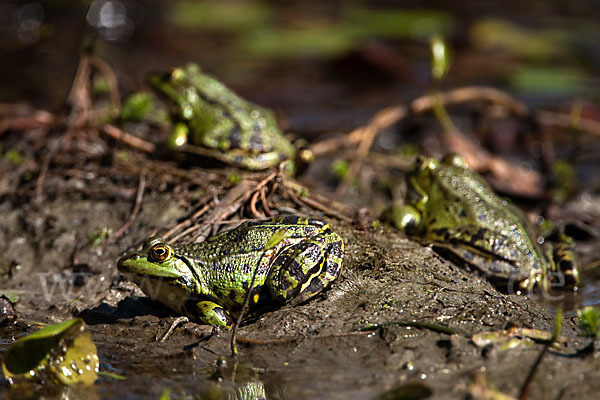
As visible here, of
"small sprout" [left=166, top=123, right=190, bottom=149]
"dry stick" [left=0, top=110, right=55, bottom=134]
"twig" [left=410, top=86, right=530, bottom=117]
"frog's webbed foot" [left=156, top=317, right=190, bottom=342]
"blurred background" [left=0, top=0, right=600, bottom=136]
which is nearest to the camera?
"frog's webbed foot" [left=156, top=317, right=190, bottom=342]

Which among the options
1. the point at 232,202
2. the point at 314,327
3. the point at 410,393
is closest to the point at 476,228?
the point at 314,327

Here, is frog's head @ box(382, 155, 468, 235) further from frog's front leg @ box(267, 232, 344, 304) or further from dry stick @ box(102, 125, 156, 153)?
dry stick @ box(102, 125, 156, 153)

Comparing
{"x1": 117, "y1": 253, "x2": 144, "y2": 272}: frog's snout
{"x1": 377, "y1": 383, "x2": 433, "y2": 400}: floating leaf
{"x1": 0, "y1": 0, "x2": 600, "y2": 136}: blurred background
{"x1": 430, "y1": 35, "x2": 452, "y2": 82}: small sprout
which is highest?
{"x1": 430, "y1": 35, "x2": 452, "y2": 82}: small sprout

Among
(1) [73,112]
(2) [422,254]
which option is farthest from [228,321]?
(1) [73,112]

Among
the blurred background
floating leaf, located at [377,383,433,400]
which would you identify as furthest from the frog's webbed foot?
the blurred background

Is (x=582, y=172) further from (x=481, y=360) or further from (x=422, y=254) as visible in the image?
(x=481, y=360)

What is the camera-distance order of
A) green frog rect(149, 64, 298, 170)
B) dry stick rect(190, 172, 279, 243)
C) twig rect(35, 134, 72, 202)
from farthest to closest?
green frog rect(149, 64, 298, 170), twig rect(35, 134, 72, 202), dry stick rect(190, 172, 279, 243)

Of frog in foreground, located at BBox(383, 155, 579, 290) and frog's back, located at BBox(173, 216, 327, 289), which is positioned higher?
frog's back, located at BBox(173, 216, 327, 289)

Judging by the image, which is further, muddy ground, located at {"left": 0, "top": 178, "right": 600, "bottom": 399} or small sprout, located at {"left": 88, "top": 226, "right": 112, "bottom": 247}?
small sprout, located at {"left": 88, "top": 226, "right": 112, "bottom": 247}
